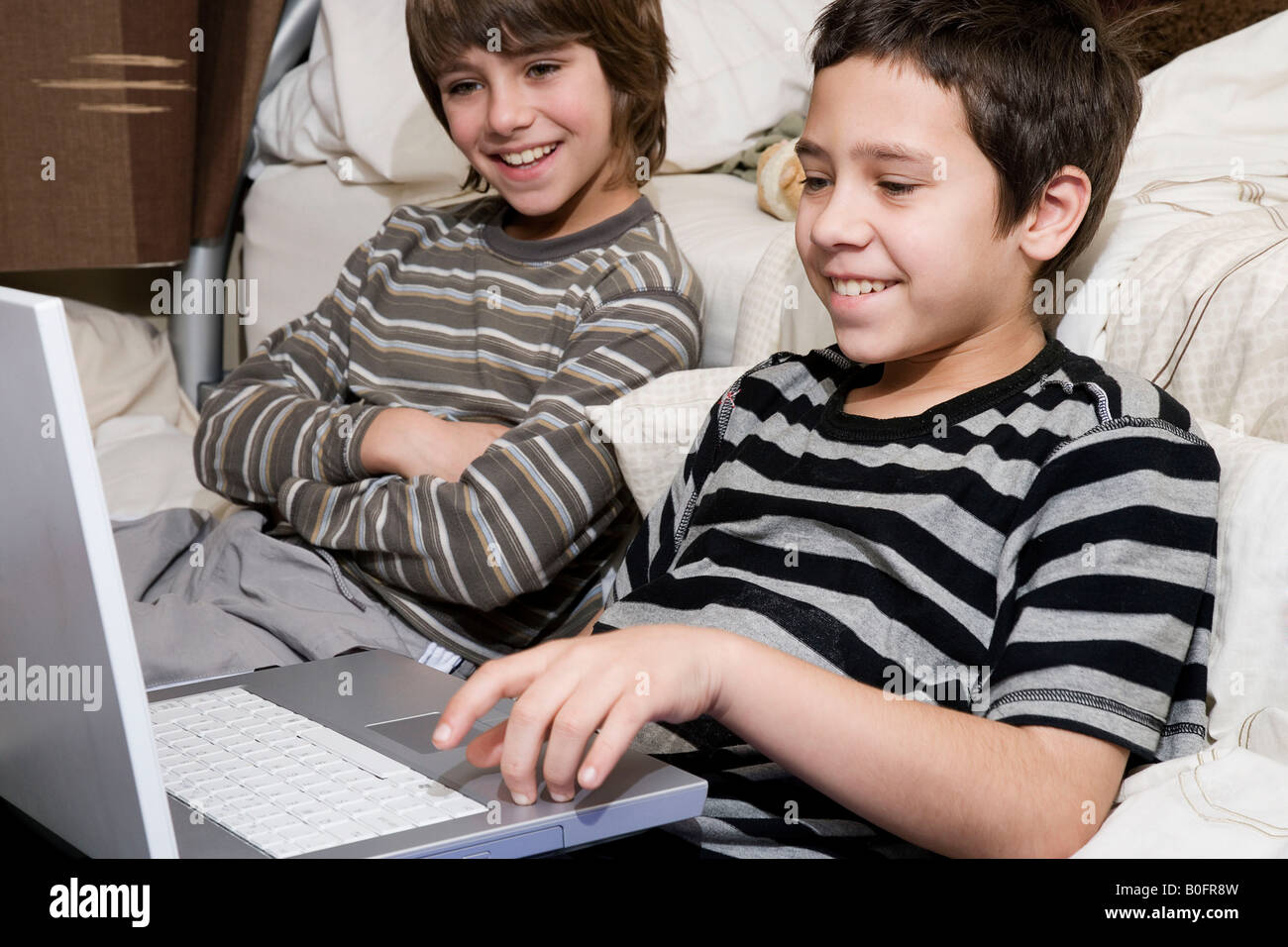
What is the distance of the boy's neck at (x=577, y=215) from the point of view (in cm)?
123

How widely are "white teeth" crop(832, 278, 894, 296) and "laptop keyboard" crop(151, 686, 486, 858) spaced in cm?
39

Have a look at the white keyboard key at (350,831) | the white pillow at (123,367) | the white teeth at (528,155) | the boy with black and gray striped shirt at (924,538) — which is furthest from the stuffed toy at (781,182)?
the white keyboard key at (350,831)

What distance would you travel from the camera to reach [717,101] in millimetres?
1703

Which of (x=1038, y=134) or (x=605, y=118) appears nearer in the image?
(x=1038, y=134)

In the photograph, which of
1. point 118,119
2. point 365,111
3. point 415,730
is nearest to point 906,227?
point 415,730

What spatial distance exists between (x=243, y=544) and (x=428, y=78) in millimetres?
505

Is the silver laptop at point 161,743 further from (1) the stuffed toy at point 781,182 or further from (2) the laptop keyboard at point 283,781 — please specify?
(1) the stuffed toy at point 781,182

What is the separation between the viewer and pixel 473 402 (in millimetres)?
1164

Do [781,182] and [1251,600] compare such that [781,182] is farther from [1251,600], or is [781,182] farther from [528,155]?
[1251,600]

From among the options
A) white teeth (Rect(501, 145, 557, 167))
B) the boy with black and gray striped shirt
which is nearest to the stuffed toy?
white teeth (Rect(501, 145, 557, 167))

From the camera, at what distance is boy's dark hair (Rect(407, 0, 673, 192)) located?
1138 millimetres

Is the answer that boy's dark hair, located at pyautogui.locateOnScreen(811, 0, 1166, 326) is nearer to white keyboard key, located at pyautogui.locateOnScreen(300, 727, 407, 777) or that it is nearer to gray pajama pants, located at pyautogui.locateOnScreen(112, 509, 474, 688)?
white keyboard key, located at pyautogui.locateOnScreen(300, 727, 407, 777)

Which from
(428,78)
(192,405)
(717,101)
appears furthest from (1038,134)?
(192,405)
